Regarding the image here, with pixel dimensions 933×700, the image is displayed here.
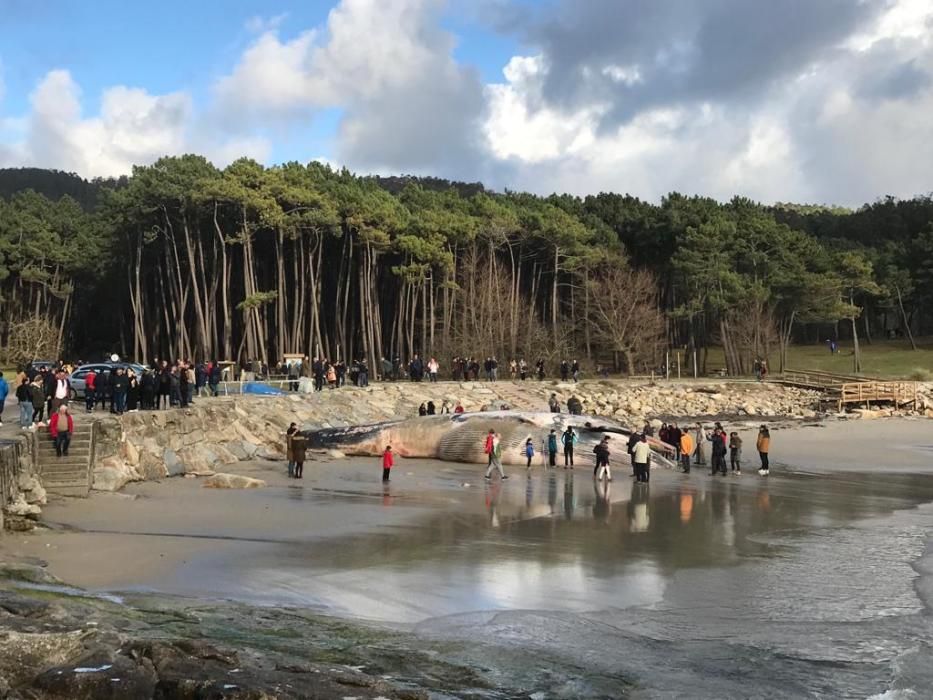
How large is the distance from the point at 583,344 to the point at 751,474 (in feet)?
147

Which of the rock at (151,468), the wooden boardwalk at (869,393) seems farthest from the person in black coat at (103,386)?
the wooden boardwalk at (869,393)

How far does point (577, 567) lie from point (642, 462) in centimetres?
1169

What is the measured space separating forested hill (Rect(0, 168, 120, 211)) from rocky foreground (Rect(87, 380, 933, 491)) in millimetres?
139777

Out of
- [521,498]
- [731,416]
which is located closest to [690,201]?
[731,416]

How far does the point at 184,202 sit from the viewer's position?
5903 centimetres

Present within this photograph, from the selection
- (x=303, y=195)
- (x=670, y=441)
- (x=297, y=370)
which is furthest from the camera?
(x=303, y=195)

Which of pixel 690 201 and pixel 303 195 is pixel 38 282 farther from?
pixel 690 201

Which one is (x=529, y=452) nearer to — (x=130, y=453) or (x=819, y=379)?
(x=130, y=453)

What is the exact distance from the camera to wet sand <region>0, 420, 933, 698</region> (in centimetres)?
920

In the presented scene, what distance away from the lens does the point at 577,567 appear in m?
13.4

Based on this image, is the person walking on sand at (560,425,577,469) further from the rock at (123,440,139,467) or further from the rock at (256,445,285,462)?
the rock at (123,440,139,467)

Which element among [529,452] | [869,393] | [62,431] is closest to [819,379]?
[869,393]

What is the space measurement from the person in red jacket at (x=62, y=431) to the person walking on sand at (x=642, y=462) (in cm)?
1458

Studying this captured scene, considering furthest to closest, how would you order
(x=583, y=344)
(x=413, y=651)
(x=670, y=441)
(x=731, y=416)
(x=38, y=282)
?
(x=38, y=282) → (x=583, y=344) → (x=731, y=416) → (x=670, y=441) → (x=413, y=651)
